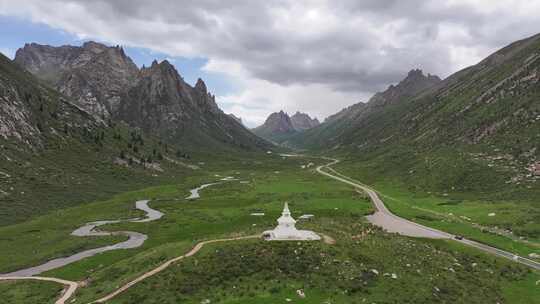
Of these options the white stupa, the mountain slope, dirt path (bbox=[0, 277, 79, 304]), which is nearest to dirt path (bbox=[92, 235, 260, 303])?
the white stupa

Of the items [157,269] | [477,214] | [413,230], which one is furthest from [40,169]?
[477,214]

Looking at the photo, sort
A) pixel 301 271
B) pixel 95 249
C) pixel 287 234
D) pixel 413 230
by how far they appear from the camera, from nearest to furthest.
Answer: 1. pixel 301 271
2. pixel 287 234
3. pixel 95 249
4. pixel 413 230

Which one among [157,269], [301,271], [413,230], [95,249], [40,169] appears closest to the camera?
[301,271]

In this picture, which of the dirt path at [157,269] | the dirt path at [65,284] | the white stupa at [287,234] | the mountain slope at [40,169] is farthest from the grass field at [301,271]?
the mountain slope at [40,169]

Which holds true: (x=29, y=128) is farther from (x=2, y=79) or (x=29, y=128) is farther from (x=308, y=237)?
(x=308, y=237)

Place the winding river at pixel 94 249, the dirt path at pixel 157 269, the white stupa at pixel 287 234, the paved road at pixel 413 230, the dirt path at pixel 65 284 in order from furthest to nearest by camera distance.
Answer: the winding river at pixel 94 249
the paved road at pixel 413 230
the white stupa at pixel 287 234
the dirt path at pixel 65 284
the dirt path at pixel 157 269

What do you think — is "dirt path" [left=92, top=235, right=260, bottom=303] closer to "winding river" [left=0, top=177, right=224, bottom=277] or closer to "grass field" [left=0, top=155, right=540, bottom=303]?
"grass field" [left=0, top=155, right=540, bottom=303]

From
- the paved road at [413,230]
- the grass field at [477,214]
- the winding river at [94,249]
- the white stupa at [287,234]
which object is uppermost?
the white stupa at [287,234]

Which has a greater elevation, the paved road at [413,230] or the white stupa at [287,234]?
the white stupa at [287,234]

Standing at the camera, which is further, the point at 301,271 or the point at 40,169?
the point at 40,169

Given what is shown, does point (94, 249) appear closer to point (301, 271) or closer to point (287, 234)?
point (287, 234)

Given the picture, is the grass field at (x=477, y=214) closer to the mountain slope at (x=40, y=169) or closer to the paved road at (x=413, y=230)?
the paved road at (x=413, y=230)
